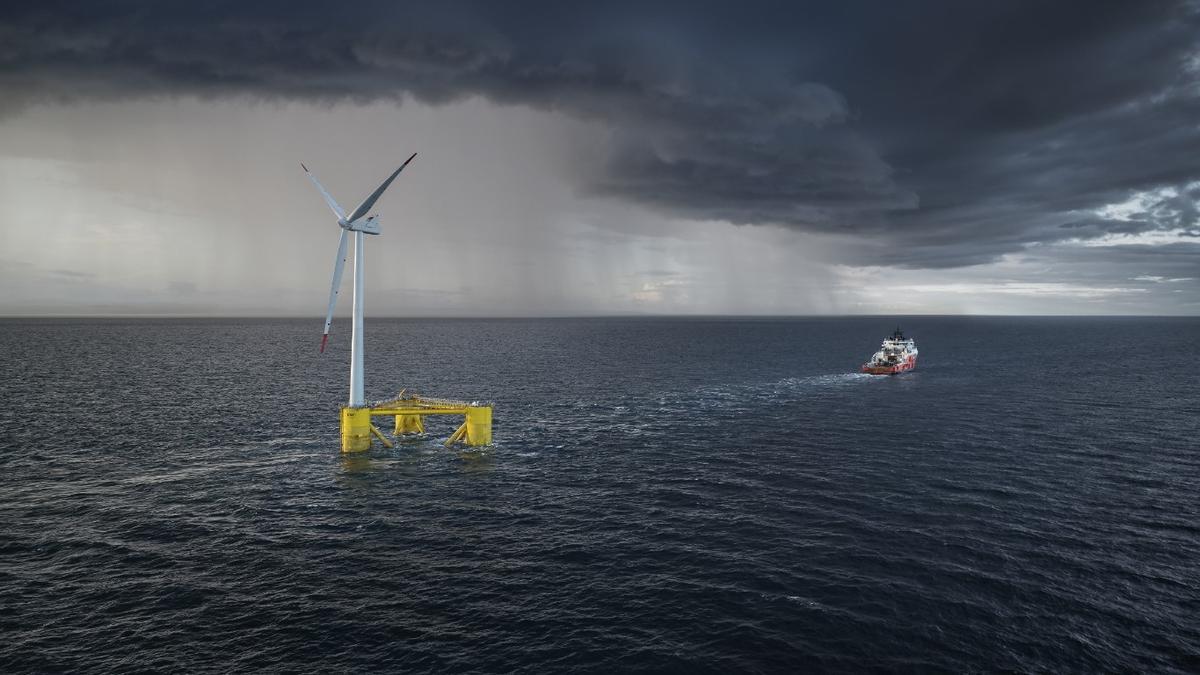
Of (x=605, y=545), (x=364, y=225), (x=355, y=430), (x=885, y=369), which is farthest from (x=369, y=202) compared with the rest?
(x=885, y=369)

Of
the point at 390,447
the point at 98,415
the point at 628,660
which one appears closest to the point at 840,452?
the point at 628,660

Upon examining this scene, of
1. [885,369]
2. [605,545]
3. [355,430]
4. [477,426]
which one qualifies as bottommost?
[605,545]

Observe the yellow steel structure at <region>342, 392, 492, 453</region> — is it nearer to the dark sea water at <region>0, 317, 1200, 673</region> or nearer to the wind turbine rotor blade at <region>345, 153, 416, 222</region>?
the dark sea water at <region>0, 317, 1200, 673</region>

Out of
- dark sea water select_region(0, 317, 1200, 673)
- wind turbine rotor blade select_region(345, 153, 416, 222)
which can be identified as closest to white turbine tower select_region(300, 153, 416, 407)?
wind turbine rotor blade select_region(345, 153, 416, 222)

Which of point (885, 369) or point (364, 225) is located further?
point (885, 369)

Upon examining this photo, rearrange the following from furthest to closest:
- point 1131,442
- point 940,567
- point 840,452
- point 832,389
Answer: point 832,389, point 1131,442, point 840,452, point 940,567

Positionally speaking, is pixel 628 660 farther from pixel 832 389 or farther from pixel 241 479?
pixel 832 389

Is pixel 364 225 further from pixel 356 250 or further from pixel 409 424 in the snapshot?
pixel 409 424
